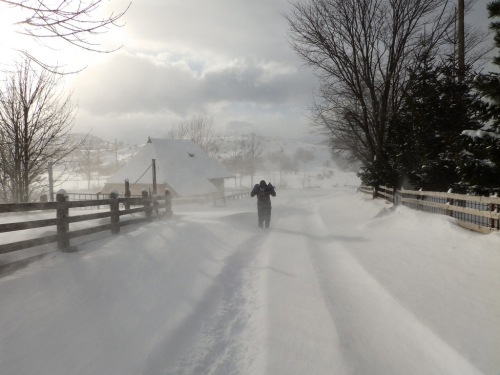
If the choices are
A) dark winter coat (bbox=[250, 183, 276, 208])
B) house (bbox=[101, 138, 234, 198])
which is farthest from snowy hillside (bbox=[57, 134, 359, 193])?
dark winter coat (bbox=[250, 183, 276, 208])

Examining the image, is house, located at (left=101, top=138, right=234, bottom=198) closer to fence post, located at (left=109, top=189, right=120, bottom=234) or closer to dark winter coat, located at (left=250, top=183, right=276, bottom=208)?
dark winter coat, located at (left=250, top=183, right=276, bottom=208)

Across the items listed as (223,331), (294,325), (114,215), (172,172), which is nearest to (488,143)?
(294,325)

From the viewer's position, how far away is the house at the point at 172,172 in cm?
2597

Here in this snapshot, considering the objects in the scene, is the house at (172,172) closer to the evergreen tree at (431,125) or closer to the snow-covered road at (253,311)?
the evergreen tree at (431,125)

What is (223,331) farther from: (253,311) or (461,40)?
(461,40)

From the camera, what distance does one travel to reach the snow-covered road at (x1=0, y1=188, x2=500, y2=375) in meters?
2.90

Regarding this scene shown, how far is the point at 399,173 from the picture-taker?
1545cm

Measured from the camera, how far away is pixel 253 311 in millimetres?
4090

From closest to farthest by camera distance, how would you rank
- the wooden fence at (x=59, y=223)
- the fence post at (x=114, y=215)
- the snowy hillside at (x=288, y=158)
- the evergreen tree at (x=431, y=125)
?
the wooden fence at (x=59, y=223) < the fence post at (x=114, y=215) < the evergreen tree at (x=431, y=125) < the snowy hillside at (x=288, y=158)

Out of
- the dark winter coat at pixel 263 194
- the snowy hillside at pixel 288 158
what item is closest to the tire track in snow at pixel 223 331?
the dark winter coat at pixel 263 194

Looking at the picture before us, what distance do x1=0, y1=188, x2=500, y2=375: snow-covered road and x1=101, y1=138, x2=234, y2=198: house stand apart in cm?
1964

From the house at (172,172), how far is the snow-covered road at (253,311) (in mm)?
19642

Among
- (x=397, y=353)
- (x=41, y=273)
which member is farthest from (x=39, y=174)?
(x=397, y=353)

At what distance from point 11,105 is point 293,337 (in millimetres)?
13844
